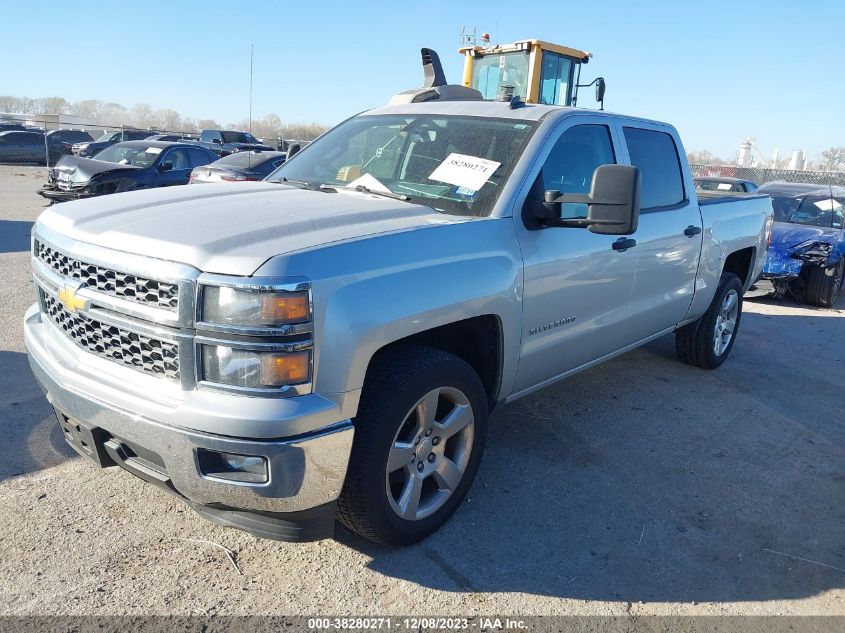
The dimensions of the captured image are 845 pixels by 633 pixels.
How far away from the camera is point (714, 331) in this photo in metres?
5.62

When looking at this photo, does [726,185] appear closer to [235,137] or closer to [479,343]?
[479,343]

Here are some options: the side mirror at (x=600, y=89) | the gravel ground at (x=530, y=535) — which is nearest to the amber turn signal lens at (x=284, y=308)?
the gravel ground at (x=530, y=535)

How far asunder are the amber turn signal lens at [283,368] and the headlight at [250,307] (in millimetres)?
106

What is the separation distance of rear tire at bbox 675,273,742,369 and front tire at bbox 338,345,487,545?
315cm

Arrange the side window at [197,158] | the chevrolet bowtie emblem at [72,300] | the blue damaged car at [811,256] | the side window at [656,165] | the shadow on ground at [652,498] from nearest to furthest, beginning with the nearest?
the chevrolet bowtie emblem at [72,300]
the shadow on ground at [652,498]
the side window at [656,165]
the blue damaged car at [811,256]
the side window at [197,158]

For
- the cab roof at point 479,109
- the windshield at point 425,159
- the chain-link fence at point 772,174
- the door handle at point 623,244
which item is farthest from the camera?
the chain-link fence at point 772,174

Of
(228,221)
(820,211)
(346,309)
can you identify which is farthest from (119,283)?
(820,211)

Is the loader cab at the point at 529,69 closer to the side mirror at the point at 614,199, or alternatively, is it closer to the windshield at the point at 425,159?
the windshield at the point at 425,159

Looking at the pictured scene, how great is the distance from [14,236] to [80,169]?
8.81ft

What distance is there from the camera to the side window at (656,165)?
435 cm

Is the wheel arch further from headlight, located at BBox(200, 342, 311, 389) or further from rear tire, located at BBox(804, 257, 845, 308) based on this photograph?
rear tire, located at BBox(804, 257, 845, 308)

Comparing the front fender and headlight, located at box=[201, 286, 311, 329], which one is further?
the front fender

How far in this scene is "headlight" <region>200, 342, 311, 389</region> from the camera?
2248 millimetres

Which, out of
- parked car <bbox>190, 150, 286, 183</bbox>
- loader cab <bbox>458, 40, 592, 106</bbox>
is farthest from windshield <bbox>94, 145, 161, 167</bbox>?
loader cab <bbox>458, 40, 592, 106</bbox>
